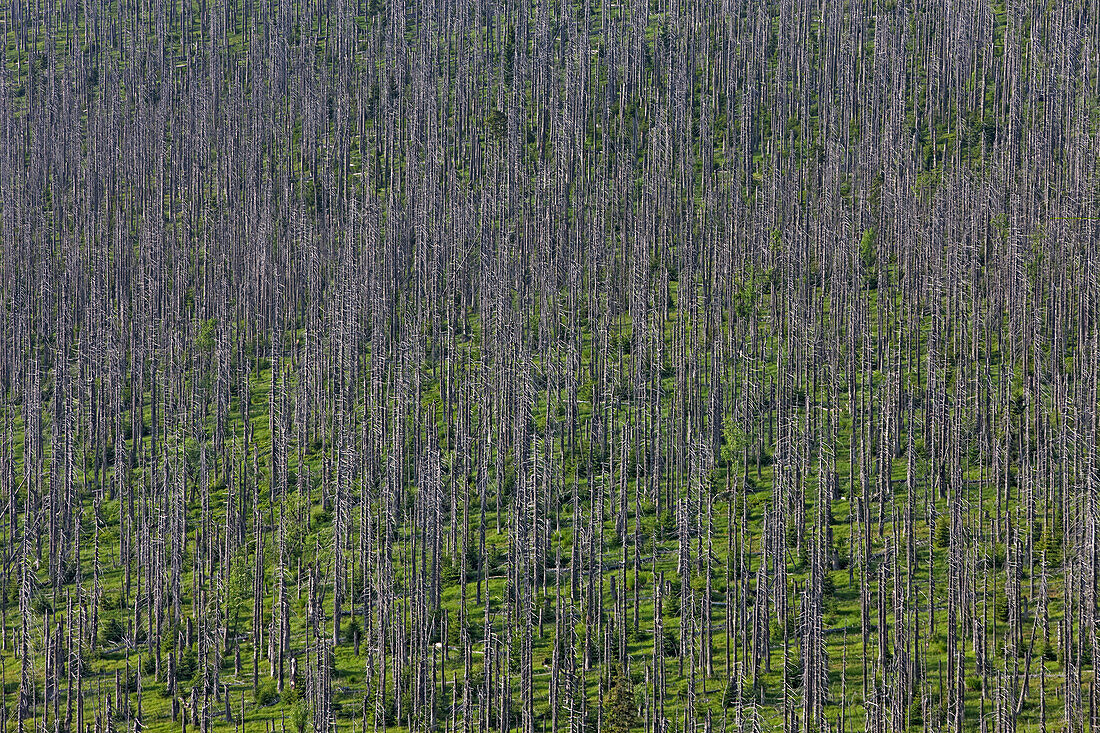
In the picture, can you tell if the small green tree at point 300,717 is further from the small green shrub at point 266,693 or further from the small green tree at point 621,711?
the small green tree at point 621,711

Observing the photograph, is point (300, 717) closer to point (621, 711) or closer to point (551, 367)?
point (621, 711)

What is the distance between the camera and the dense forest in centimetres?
6538

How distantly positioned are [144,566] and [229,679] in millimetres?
12639

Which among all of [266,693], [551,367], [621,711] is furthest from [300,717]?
[551,367]

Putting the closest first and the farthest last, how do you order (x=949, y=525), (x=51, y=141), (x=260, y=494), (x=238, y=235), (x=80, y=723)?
(x=80, y=723) → (x=949, y=525) → (x=260, y=494) → (x=238, y=235) → (x=51, y=141)

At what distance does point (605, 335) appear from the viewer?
9556 cm

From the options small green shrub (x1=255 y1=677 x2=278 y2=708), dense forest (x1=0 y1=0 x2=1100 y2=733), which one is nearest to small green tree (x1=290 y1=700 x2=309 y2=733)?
dense forest (x1=0 y1=0 x2=1100 y2=733)

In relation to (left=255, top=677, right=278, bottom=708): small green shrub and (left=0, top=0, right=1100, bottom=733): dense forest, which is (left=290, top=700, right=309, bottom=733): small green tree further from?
(left=255, top=677, right=278, bottom=708): small green shrub

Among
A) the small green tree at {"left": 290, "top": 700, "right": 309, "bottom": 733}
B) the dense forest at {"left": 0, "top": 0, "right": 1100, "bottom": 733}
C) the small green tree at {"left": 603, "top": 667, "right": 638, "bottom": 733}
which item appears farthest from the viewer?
the dense forest at {"left": 0, "top": 0, "right": 1100, "bottom": 733}

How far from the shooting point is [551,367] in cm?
9325

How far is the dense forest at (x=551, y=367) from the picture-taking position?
6538cm

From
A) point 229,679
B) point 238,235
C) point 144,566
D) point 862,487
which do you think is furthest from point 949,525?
point 238,235

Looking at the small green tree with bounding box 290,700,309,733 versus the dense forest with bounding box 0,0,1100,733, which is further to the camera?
the dense forest with bounding box 0,0,1100,733

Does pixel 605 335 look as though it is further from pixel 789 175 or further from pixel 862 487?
pixel 789 175
